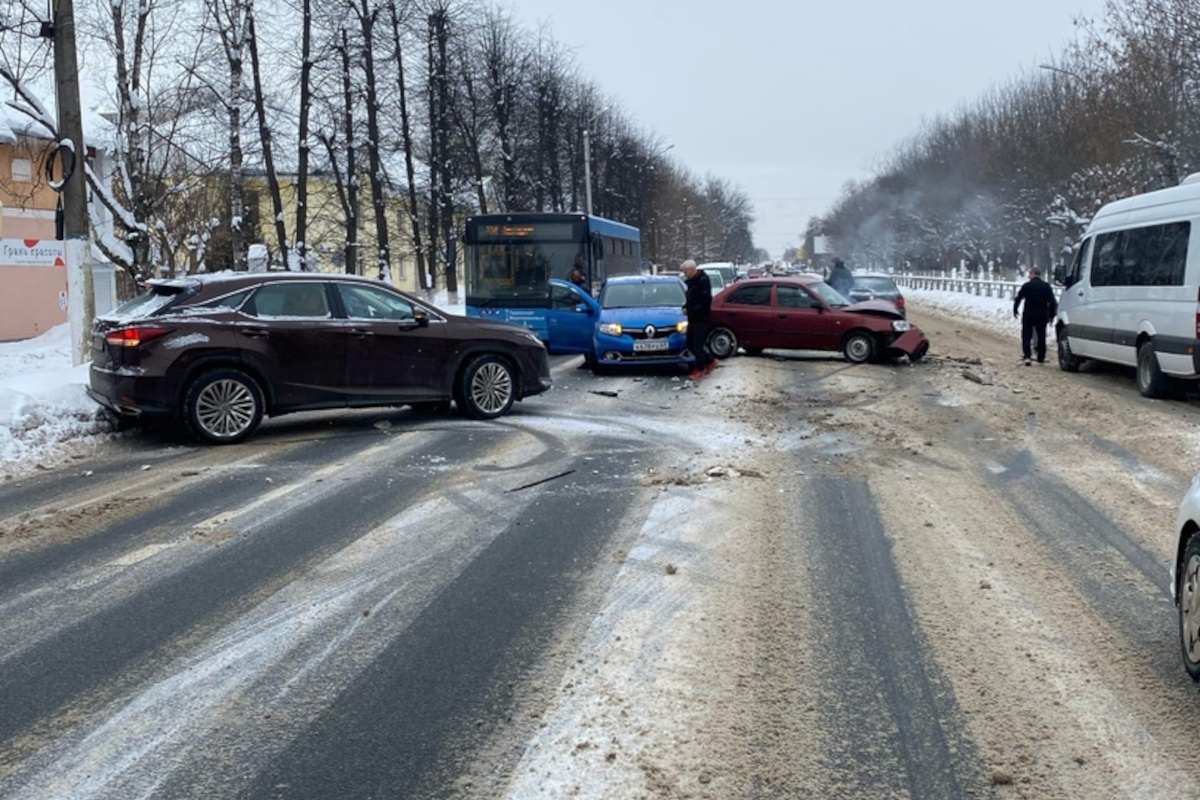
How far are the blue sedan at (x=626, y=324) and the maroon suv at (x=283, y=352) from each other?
16.7 ft

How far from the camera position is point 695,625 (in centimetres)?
535

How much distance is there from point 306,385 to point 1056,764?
891 centimetres

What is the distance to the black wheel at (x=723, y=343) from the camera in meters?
20.5

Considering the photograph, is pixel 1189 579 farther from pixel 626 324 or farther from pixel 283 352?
pixel 626 324

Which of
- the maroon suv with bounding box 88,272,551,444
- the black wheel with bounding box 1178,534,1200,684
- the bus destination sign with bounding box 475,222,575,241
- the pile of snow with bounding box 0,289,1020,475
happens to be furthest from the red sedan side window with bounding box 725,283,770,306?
the black wheel with bounding box 1178,534,1200,684

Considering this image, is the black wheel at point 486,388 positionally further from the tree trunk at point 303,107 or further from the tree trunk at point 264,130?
the tree trunk at point 303,107

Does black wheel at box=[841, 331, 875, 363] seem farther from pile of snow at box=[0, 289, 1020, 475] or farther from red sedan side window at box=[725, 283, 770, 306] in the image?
pile of snow at box=[0, 289, 1020, 475]

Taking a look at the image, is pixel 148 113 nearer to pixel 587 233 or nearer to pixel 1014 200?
pixel 587 233

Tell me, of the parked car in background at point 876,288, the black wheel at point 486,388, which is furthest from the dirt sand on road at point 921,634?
the parked car in background at point 876,288

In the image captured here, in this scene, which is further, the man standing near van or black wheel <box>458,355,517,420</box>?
the man standing near van

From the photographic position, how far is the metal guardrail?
1750 inches

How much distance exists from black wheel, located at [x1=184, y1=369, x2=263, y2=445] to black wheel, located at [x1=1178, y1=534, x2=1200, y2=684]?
8660 millimetres

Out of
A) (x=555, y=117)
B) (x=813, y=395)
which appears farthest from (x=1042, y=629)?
(x=555, y=117)

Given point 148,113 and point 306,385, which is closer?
point 306,385
